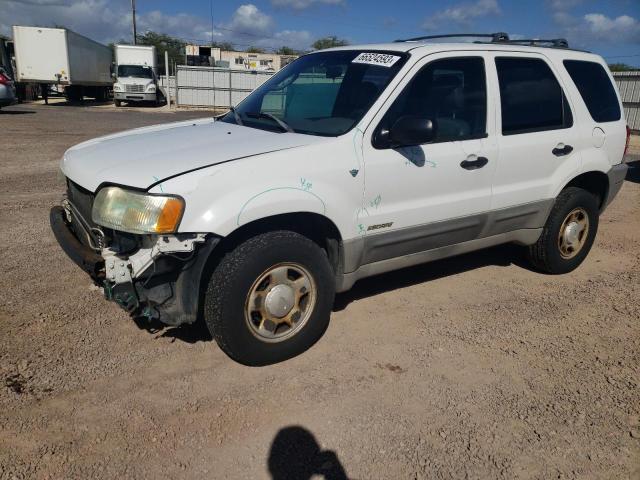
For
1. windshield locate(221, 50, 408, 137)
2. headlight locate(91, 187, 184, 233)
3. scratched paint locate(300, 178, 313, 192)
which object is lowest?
headlight locate(91, 187, 184, 233)

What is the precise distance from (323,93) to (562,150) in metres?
2.08

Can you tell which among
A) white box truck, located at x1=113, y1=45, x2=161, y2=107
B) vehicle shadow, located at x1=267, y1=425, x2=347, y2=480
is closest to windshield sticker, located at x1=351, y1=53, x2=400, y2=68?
vehicle shadow, located at x1=267, y1=425, x2=347, y2=480

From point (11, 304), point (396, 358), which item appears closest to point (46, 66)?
point (11, 304)

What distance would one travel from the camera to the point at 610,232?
6695 millimetres

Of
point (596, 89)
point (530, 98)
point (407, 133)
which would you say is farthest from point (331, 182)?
point (596, 89)

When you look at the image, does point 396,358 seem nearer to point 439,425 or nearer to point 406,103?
point 439,425

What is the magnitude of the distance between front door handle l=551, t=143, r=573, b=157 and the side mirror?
158 centimetres

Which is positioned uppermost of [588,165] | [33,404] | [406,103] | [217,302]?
[406,103]

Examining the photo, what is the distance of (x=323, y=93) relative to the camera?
13.3ft

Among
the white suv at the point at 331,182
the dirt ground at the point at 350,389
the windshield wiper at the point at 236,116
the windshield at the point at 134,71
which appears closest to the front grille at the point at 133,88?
the windshield at the point at 134,71

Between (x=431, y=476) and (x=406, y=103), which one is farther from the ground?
(x=406, y=103)

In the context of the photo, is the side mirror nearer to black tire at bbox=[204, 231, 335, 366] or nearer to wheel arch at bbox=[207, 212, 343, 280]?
wheel arch at bbox=[207, 212, 343, 280]

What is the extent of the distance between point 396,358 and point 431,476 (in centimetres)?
106

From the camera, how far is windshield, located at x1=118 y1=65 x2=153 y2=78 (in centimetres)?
2762
